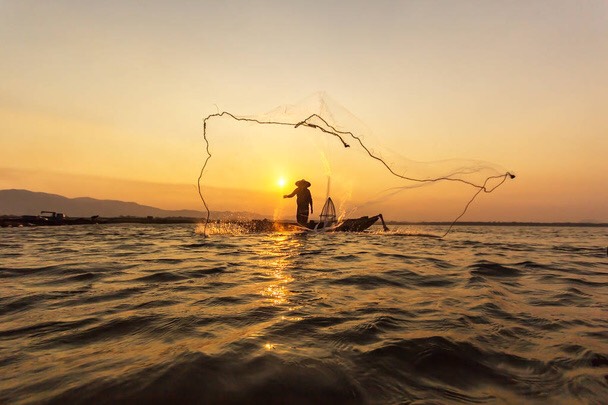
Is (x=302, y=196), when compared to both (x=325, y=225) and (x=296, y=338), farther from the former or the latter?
(x=296, y=338)

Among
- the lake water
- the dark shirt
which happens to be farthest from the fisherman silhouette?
the lake water

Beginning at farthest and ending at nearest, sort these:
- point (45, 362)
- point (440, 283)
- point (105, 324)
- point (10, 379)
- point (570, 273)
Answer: point (570, 273)
point (440, 283)
point (105, 324)
point (45, 362)
point (10, 379)

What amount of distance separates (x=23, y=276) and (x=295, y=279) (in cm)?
592

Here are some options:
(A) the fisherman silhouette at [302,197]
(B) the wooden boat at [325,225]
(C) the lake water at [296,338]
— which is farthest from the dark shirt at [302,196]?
(C) the lake water at [296,338]

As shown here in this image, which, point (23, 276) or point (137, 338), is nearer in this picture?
point (137, 338)

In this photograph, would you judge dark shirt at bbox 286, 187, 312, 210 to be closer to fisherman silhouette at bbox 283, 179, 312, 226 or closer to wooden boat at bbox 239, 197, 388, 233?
fisherman silhouette at bbox 283, 179, 312, 226

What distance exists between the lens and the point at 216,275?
7.93 metres

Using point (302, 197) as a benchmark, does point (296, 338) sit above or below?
below

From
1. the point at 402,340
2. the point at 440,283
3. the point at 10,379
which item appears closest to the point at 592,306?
the point at 440,283

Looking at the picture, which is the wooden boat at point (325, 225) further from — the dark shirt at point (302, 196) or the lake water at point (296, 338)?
the lake water at point (296, 338)

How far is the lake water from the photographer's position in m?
2.81

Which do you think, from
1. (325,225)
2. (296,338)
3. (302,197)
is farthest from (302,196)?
(296,338)

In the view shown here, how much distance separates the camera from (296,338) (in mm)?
3938

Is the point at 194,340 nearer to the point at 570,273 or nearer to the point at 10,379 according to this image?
the point at 10,379
